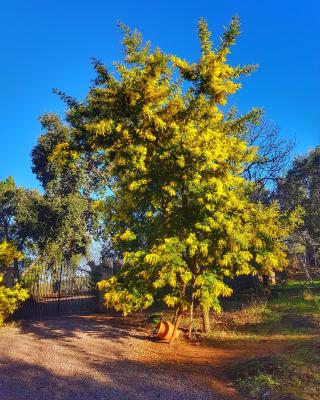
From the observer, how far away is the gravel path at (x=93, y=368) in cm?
734

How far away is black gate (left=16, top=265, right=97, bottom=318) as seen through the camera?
1905 cm

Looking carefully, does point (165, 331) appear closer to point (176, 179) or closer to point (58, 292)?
point (176, 179)

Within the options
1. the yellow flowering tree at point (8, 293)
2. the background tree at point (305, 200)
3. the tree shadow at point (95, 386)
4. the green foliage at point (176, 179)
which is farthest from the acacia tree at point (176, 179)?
the background tree at point (305, 200)

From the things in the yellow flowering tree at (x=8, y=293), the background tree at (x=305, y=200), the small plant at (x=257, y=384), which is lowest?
the small plant at (x=257, y=384)

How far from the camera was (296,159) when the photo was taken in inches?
A: 1066

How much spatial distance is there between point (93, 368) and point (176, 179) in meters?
5.07

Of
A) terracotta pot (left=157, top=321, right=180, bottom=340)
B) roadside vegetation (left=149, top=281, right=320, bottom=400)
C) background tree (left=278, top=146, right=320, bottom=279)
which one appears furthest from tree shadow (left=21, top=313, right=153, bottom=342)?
background tree (left=278, top=146, right=320, bottom=279)

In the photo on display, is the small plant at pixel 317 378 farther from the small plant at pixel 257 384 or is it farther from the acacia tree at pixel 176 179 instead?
the acacia tree at pixel 176 179

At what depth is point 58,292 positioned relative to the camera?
19422mm

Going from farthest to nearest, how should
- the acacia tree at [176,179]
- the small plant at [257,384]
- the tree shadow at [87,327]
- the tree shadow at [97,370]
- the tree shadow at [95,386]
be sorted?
the tree shadow at [87,327] → the acacia tree at [176,179] → the tree shadow at [97,370] → the tree shadow at [95,386] → the small plant at [257,384]

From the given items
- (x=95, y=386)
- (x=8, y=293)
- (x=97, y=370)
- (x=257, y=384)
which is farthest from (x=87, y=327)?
(x=257, y=384)

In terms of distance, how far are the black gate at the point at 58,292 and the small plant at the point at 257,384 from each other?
12.9 m

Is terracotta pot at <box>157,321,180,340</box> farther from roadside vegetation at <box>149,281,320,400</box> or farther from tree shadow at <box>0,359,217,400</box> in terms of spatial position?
tree shadow at <box>0,359,217,400</box>

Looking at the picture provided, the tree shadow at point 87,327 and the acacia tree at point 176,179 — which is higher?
the acacia tree at point 176,179
